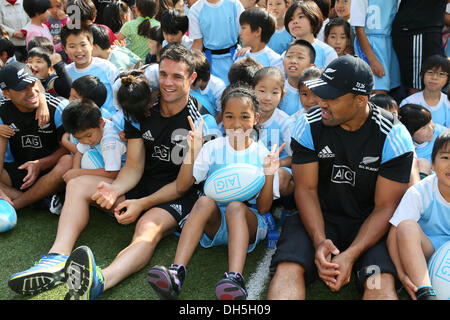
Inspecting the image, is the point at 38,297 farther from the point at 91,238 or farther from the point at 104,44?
the point at 104,44

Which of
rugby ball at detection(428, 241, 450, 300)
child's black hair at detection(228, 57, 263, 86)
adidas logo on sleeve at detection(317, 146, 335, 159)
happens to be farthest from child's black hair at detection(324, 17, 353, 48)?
Result: rugby ball at detection(428, 241, 450, 300)

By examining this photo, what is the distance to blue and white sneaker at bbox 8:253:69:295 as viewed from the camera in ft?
9.72

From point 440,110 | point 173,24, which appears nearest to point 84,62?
point 173,24

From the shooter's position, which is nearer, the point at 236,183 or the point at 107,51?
the point at 236,183

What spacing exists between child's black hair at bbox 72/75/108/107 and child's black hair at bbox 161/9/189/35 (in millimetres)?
1464

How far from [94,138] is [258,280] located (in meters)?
1.84

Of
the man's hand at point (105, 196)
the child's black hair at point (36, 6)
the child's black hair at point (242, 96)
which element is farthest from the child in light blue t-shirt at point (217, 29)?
the man's hand at point (105, 196)

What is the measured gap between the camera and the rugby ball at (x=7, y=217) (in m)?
3.74

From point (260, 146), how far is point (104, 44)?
3.22m

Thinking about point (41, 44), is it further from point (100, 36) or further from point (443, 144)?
point (443, 144)

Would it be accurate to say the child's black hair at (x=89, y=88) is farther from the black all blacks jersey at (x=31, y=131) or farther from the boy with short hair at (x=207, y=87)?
the boy with short hair at (x=207, y=87)

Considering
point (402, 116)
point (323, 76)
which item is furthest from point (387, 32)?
point (323, 76)

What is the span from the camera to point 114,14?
7.58 metres

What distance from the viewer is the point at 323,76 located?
9.70ft
